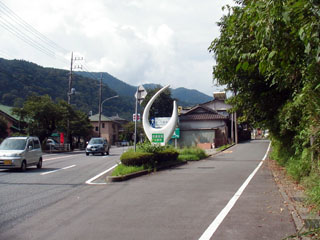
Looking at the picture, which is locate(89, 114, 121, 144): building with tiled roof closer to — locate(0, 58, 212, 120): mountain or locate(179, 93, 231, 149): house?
locate(0, 58, 212, 120): mountain

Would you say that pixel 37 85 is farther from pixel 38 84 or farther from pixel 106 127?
pixel 106 127

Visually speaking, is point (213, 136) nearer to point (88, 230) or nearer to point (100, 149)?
point (100, 149)

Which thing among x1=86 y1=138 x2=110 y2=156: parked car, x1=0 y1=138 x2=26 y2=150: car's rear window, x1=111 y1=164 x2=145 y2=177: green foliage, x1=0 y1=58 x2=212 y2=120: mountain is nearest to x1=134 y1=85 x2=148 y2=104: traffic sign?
x1=111 y1=164 x2=145 y2=177: green foliage

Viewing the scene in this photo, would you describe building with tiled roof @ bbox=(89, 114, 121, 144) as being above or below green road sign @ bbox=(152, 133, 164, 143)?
above

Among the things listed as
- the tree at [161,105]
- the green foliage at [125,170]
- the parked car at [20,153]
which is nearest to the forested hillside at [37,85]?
the tree at [161,105]

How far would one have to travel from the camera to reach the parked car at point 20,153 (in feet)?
47.4

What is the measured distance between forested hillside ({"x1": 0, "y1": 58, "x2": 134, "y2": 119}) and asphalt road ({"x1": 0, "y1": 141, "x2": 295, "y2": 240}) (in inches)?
1085

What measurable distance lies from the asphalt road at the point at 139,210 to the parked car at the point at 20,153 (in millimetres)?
A: 3299

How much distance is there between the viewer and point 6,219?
248 inches

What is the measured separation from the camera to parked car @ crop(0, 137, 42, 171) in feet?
47.4

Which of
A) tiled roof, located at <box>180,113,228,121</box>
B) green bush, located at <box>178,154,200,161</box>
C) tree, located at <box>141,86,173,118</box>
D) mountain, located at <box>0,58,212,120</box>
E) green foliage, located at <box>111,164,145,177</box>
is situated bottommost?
green foliage, located at <box>111,164,145,177</box>

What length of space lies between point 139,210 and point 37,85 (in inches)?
2049

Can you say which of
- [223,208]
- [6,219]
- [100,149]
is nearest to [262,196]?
[223,208]

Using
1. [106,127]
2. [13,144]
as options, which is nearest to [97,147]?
[13,144]
